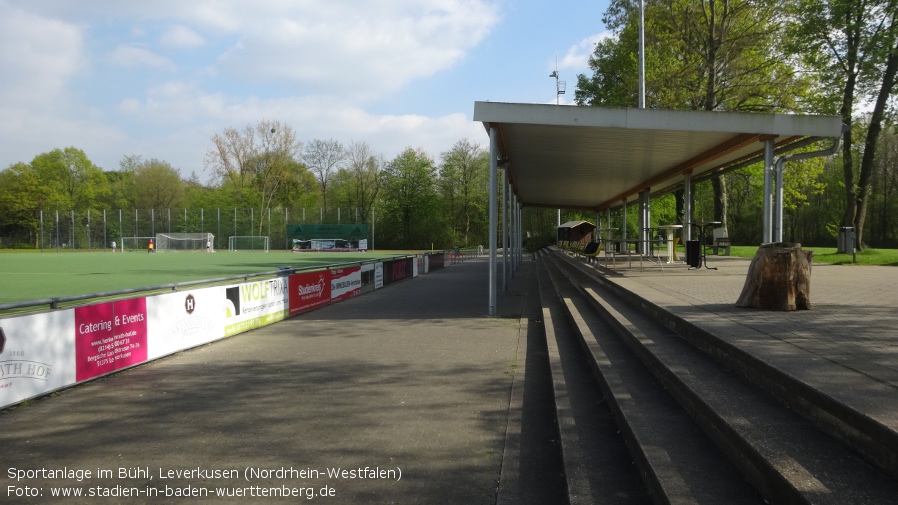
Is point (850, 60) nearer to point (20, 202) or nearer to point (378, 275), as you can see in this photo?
point (378, 275)

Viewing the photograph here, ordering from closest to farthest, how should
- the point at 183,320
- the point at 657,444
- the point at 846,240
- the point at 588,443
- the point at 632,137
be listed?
the point at 657,444 < the point at 588,443 < the point at 183,320 < the point at 632,137 < the point at 846,240

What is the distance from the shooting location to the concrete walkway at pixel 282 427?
4.14 metres

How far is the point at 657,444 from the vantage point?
390 cm

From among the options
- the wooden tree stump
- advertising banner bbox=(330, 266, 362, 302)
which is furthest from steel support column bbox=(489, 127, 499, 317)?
the wooden tree stump

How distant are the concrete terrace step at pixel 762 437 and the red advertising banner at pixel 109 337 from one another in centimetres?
561

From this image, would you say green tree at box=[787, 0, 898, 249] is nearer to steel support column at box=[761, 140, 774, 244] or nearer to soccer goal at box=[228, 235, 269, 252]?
steel support column at box=[761, 140, 774, 244]

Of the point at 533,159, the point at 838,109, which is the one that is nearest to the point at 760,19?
the point at 838,109

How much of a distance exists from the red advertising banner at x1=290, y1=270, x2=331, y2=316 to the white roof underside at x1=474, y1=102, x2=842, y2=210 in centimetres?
538

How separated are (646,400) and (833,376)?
4.69 feet

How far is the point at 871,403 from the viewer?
10.7ft

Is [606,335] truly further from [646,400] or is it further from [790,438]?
[790,438]

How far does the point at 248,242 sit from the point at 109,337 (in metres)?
62.8

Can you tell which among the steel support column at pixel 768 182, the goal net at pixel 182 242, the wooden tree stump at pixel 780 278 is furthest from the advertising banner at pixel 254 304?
the goal net at pixel 182 242

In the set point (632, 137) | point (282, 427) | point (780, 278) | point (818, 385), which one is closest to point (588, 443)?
point (818, 385)
